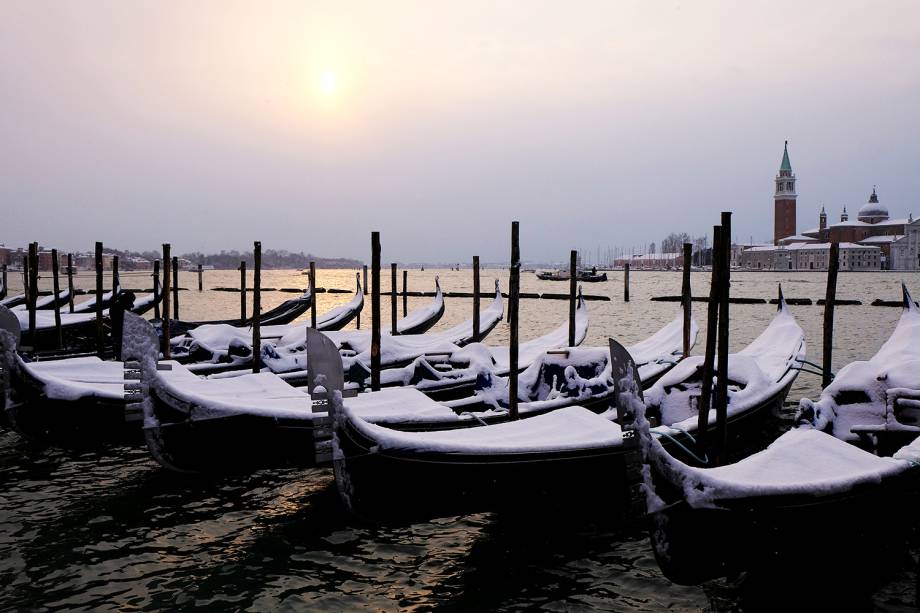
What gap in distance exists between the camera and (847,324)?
26453 mm

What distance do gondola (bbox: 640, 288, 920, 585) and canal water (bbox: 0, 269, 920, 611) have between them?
31 centimetres

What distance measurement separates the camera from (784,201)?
10912cm

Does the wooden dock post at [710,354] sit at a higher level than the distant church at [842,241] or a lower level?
lower

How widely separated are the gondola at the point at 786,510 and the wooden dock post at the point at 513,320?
3.16 m

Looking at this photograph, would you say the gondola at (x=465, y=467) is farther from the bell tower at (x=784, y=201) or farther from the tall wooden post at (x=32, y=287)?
the bell tower at (x=784, y=201)

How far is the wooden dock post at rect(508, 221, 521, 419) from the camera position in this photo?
7859 mm

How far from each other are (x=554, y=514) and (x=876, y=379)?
3.43 meters

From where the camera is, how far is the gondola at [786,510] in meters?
4.06

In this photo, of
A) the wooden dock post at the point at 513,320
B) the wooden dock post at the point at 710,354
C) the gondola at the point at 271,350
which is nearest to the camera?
the wooden dock post at the point at 710,354

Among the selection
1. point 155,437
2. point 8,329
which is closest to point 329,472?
point 155,437

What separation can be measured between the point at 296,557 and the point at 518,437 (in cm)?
193

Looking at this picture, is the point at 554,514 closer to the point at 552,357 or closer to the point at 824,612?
the point at 824,612

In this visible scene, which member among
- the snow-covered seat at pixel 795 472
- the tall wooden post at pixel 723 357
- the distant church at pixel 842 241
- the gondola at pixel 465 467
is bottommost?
the gondola at pixel 465 467

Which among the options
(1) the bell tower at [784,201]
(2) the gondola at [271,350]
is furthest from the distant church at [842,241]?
(2) the gondola at [271,350]
